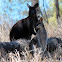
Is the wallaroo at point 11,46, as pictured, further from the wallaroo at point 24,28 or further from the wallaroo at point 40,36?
the wallaroo at point 24,28

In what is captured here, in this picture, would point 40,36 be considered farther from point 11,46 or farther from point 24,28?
point 24,28

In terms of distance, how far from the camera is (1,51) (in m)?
3.18

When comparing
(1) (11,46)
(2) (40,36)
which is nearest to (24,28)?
(2) (40,36)

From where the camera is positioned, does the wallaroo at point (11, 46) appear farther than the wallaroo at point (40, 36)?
No

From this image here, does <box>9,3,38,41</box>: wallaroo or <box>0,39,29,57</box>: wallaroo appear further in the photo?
<box>9,3,38,41</box>: wallaroo

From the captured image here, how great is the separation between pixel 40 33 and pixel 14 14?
2479 mm

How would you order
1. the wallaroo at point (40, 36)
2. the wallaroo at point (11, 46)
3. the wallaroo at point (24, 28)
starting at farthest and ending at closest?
the wallaroo at point (24, 28) < the wallaroo at point (40, 36) < the wallaroo at point (11, 46)

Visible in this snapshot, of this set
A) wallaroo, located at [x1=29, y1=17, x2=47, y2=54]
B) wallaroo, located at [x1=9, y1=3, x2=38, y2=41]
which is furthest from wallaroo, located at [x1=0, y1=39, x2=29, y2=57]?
wallaroo, located at [x1=9, y1=3, x2=38, y2=41]

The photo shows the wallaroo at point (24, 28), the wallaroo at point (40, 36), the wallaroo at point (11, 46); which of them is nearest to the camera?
the wallaroo at point (11, 46)

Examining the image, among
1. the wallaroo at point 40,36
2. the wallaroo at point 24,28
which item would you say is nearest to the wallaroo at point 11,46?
the wallaroo at point 40,36

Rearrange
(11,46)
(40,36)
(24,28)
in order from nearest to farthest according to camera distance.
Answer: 1. (11,46)
2. (40,36)
3. (24,28)

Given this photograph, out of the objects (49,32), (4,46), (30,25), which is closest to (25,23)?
(30,25)

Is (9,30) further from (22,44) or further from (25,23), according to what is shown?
(22,44)

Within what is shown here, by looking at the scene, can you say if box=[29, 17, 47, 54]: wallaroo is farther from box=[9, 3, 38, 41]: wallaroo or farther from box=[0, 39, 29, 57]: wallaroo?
box=[9, 3, 38, 41]: wallaroo
